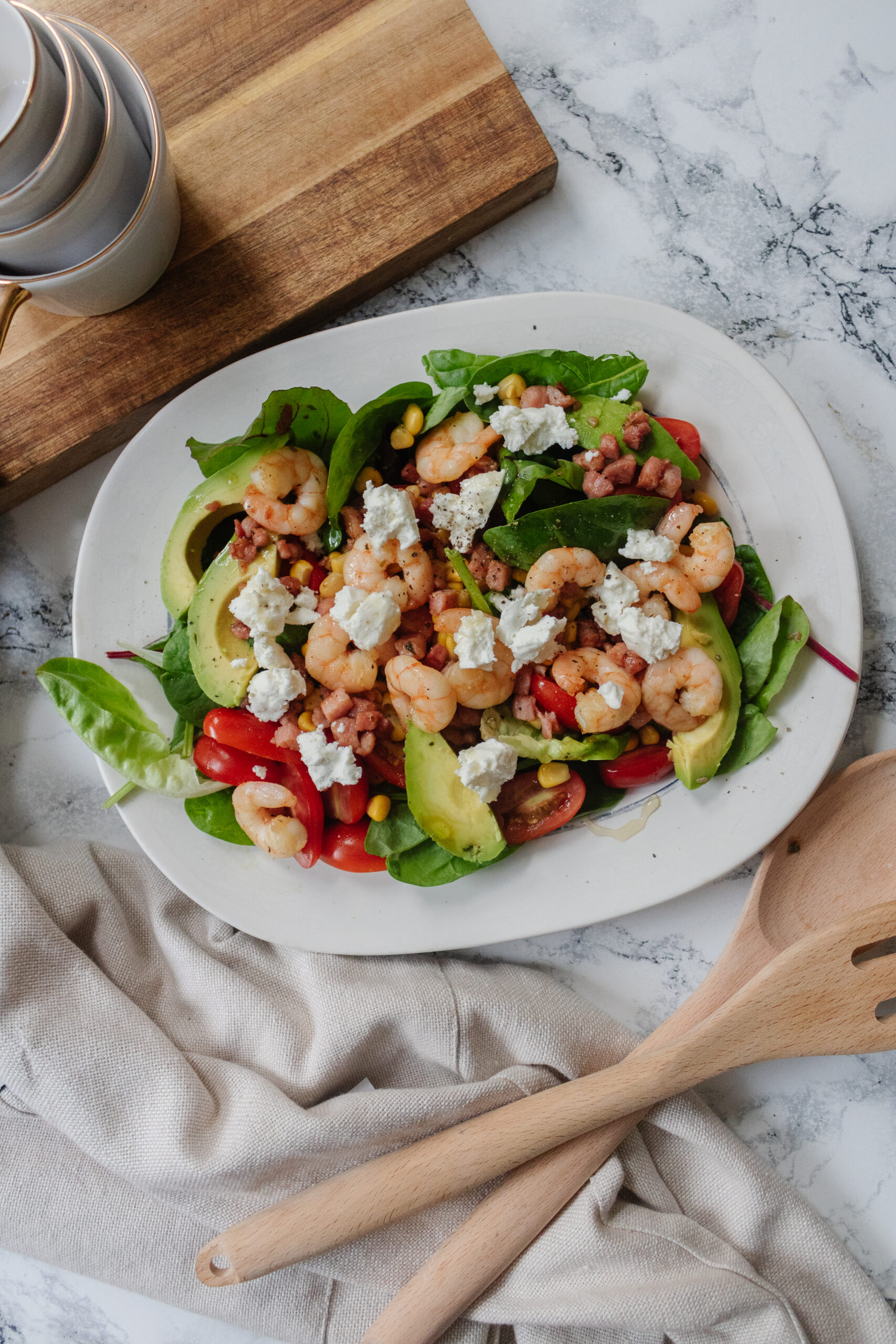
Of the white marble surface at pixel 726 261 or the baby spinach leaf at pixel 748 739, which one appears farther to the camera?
the white marble surface at pixel 726 261

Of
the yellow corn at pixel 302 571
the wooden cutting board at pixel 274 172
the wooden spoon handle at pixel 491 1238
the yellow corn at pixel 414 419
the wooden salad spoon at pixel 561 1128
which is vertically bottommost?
the wooden spoon handle at pixel 491 1238

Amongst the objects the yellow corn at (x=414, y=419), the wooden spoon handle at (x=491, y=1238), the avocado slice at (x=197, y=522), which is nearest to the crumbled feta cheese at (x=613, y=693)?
the yellow corn at (x=414, y=419)

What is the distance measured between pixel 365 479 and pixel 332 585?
30cm

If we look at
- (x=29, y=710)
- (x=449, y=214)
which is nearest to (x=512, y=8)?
(x=449, y=214)

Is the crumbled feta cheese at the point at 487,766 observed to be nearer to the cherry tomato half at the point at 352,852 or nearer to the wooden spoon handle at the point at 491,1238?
the cherry tomato half at the point at 352,852

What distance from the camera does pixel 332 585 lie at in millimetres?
2373

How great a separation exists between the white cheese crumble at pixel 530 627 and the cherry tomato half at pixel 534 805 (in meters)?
0.35

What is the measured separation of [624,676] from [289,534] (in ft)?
3.11

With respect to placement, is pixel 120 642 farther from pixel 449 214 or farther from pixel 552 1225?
pixel 552 1225

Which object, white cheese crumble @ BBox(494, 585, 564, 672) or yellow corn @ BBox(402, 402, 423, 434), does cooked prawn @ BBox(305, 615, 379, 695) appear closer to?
white cheese crumble @ BBox(494, 585, 564, 672)

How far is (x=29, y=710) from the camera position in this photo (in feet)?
9.07

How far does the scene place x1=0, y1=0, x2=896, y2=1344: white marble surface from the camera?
2.66 meters

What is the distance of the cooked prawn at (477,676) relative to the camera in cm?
224

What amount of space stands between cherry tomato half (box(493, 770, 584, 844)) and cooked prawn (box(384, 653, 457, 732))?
0.29 m
